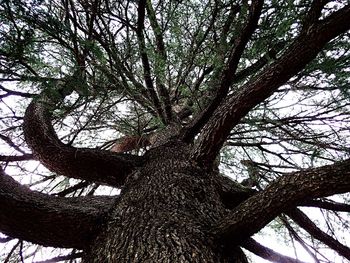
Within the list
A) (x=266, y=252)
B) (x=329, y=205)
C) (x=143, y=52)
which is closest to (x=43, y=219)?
(x=266, y=252)

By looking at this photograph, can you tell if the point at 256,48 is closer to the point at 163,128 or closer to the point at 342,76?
the point at 342,76

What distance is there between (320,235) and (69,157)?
1.73m

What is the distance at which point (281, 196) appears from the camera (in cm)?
123

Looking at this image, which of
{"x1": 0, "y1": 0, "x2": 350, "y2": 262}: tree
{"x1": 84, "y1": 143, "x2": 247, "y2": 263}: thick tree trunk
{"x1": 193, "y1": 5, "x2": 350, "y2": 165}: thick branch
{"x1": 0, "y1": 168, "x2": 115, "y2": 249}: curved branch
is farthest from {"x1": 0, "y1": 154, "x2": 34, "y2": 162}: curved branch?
{"x1": 193, "y1": 5, "x2": 350, "y2": 165}: thick branch

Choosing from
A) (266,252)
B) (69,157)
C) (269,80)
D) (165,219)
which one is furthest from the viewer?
(69,157)

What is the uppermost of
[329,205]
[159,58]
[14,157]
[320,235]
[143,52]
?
[143,52]

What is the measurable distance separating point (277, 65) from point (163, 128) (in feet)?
5.45

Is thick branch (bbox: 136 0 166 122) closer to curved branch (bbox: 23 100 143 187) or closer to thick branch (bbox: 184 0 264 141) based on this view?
thick branch (bbox: 184 0 264 141)

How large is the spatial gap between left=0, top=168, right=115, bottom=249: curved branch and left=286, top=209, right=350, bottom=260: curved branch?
4.00ft

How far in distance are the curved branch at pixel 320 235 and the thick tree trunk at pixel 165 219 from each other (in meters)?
0.55

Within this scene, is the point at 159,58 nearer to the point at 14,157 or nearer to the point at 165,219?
the point at 165,219

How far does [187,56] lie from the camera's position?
260cm

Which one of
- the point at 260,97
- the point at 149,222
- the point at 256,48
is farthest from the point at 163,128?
the point at 149,222

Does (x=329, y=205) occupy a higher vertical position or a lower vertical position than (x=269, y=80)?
lower
